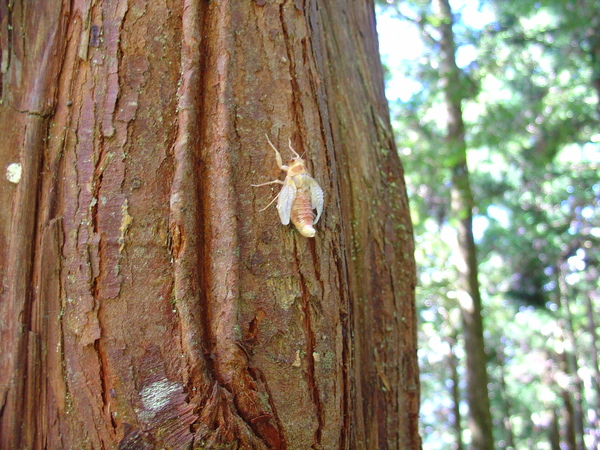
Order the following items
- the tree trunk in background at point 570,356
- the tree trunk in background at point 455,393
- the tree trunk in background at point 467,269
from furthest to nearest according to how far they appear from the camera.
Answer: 1. the tree trunk in background at point 570,356
2. the tree trunk in background at point 455,393
3. the tree trunk in background at point 467,269

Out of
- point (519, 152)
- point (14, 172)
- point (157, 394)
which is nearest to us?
point (157, 394)

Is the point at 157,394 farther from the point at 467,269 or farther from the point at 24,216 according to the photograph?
the point at 467,269

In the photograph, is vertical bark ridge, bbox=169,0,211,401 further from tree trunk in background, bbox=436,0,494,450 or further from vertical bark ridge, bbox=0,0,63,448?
tree trunk in background, bbox=436,0,494,450

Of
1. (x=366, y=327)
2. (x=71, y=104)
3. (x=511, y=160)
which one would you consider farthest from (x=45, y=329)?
(x=511, y=160)

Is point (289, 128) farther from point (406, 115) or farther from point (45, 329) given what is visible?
point (406, 115)

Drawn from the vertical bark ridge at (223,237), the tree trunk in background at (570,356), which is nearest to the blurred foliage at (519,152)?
the tree trunk in background at (570,356)

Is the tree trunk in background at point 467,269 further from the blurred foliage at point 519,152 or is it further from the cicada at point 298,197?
the cicada at point 298,197

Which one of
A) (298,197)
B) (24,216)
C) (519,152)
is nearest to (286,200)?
(298,197)
